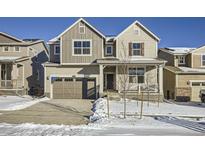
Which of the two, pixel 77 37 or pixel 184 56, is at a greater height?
pixel 77 37

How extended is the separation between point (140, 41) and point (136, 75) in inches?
113

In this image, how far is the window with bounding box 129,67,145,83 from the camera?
22.6 meters

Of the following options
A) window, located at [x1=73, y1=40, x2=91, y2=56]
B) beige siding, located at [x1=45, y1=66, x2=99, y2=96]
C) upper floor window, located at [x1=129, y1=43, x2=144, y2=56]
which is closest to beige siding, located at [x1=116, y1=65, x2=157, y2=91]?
upper floor window, located at [x1=129, y1=43, x2=144, y2=56]

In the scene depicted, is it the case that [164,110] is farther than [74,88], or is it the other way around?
[74,88]

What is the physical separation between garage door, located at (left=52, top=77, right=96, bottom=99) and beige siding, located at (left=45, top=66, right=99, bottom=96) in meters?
0.41

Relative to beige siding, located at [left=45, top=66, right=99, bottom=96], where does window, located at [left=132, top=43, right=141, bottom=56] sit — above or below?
above

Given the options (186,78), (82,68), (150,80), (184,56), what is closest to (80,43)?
(82,68)

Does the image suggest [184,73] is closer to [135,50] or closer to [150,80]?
[150,80]

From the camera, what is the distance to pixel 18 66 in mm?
25219

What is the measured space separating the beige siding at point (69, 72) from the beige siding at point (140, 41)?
2.64 m

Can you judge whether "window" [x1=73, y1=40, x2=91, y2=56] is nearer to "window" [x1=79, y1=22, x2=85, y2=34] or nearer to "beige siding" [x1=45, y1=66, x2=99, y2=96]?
"window" [x1=79, y1=22, x2=85, y2=34]

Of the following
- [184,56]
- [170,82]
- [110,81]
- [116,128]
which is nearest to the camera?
[116,128]
